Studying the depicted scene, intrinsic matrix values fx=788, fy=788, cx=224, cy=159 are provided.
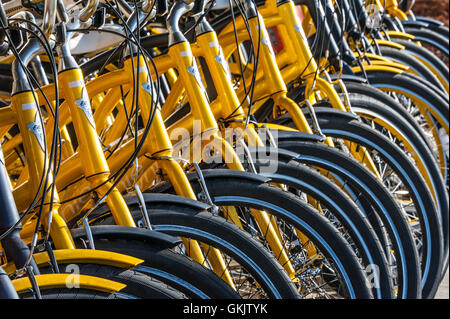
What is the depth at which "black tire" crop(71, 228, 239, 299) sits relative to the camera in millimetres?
2174

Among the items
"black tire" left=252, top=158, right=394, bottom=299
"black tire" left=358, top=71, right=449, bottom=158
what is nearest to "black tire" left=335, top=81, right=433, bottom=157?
"black tire" left=358, top=71, right=449, bottom=158

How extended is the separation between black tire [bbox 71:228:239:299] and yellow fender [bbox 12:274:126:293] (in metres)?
0.24

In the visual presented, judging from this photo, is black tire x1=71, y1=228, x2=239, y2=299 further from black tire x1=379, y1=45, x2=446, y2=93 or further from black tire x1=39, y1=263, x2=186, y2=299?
black tire x1=379, y1=45, x2=446, y2=93

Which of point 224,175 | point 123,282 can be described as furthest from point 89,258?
point 224,175

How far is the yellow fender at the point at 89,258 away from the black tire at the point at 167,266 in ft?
0.44

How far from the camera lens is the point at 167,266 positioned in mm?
2184

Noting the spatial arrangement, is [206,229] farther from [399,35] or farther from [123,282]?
[399,35]

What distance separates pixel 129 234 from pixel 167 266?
14 centimetres

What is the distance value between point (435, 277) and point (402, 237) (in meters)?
0.51

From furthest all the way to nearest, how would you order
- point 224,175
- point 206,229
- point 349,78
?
point 349,78 → point 224,175 → point 206,229
